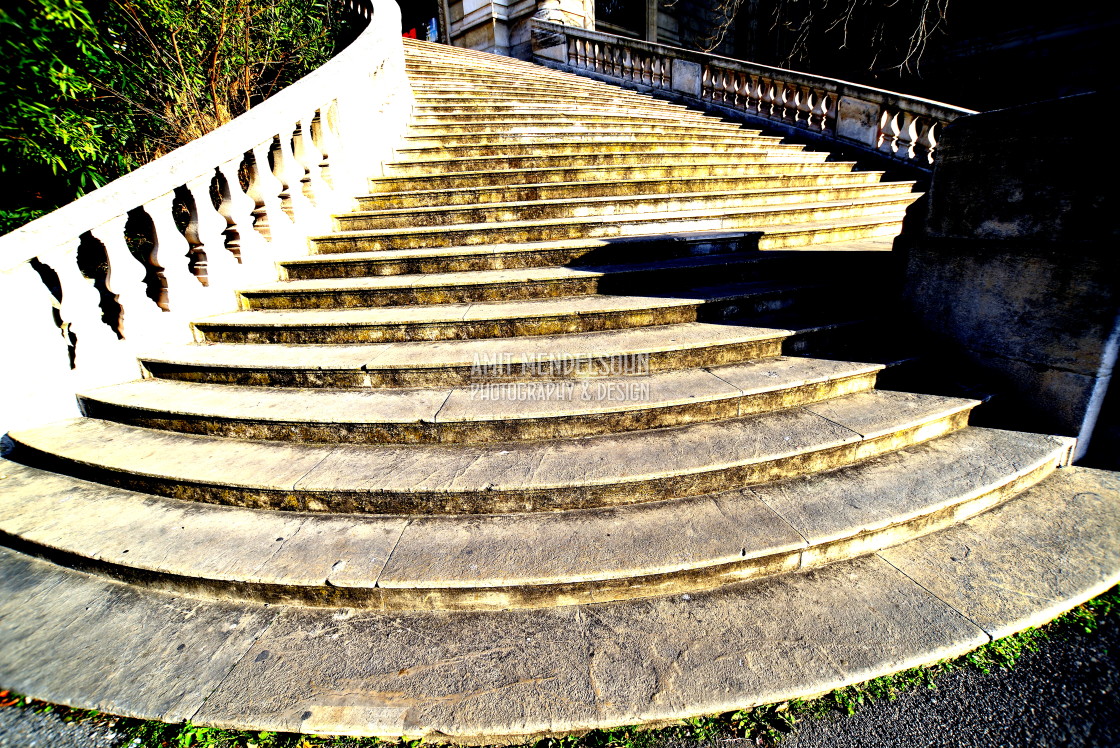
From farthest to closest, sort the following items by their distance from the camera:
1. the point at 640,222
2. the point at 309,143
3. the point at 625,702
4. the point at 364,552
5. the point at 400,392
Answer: the point at 640,222
the point at 309,143
the point at 400,392
the point at 364,552
the point at 625,702

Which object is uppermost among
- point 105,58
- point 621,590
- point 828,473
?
point 105,58

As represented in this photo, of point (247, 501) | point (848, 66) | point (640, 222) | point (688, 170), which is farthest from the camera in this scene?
point (848, 66)

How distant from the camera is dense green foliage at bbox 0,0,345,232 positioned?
4.47 meters

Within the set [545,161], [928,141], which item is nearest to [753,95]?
[928,141]

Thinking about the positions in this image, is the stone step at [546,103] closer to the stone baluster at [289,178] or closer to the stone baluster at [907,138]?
the stone baluster at [907,138]

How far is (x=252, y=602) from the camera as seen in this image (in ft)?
7.48

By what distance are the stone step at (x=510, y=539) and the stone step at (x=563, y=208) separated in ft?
11.9

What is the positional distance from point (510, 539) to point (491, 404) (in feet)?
3.29

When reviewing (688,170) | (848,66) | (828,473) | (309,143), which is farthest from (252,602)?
(848,66)

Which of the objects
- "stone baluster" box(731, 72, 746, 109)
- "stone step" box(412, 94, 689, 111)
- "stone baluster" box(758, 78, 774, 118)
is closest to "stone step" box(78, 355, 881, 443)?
"stone step" box(412, 94, 689, 111)

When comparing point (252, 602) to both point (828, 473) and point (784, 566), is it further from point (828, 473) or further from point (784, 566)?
point (828, 473)

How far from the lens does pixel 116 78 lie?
6012 mm

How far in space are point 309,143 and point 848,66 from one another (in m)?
14.9

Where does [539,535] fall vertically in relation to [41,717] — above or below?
above
